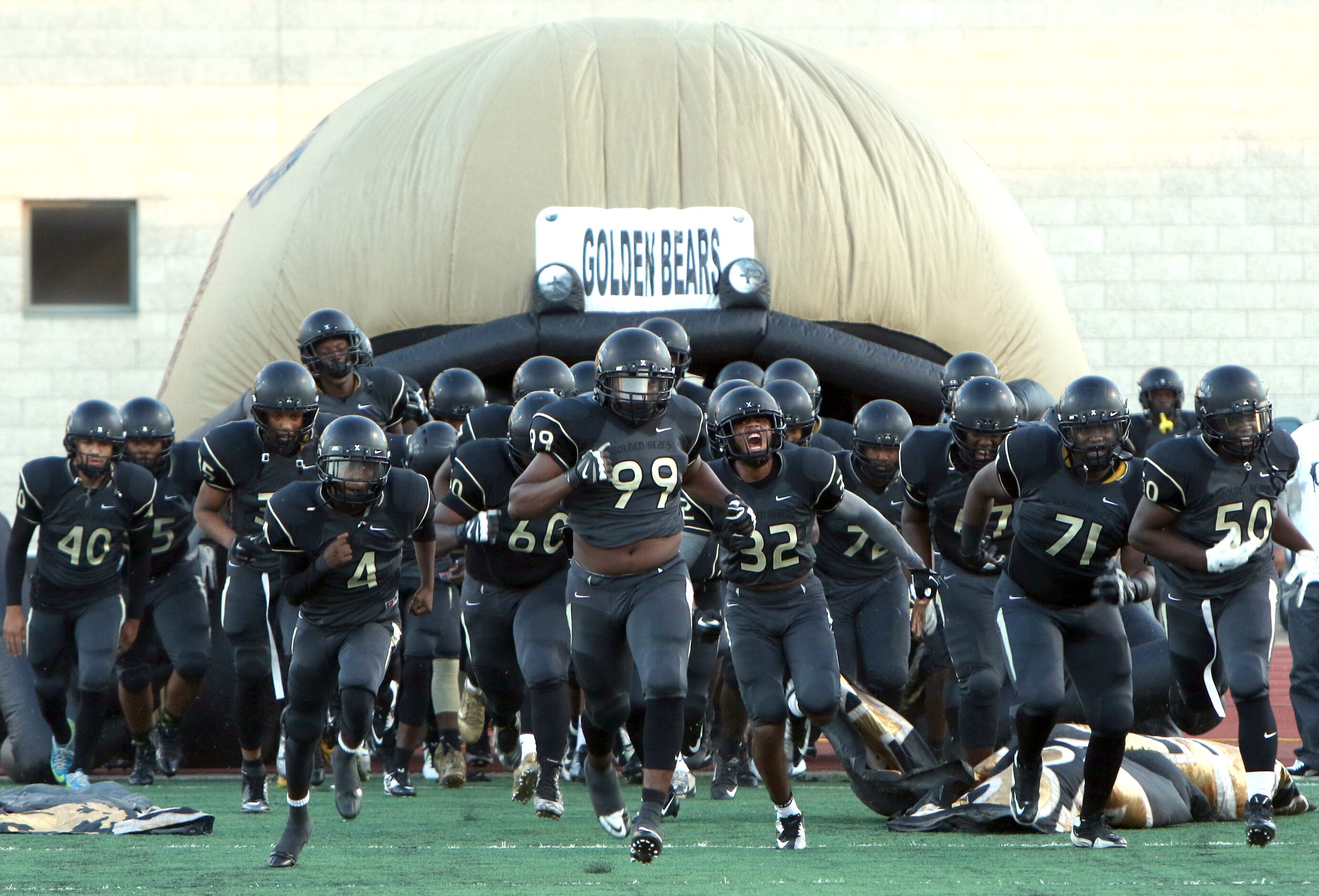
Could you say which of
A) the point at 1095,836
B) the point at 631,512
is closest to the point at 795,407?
the point at 631,512

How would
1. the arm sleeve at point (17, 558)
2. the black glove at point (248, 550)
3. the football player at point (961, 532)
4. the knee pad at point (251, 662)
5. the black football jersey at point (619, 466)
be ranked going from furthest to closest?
the arm sleeve at point (17, 558)
the knee pad at point (251, 662)
the football player at point (961, 532)
the black glove at point (248, 550)
the black football jersey at point (619, 466)

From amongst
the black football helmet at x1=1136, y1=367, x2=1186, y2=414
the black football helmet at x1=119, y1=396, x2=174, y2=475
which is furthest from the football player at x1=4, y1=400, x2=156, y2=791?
the black football helmet at x1=1136, y1=367, x2=1186, y2=414

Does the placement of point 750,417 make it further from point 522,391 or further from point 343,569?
point 522,391

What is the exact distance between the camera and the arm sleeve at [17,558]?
7.34 m

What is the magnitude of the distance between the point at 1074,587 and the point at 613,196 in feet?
18.0

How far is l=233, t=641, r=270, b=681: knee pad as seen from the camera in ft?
22.1

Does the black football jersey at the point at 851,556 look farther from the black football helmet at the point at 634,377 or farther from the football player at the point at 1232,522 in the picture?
the black football helmet at the point at 634,377

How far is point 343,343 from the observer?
7516mm

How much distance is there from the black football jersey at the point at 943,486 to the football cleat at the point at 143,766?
3.52 meters

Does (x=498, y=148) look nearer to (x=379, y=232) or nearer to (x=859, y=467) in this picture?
(x=379, y=232)

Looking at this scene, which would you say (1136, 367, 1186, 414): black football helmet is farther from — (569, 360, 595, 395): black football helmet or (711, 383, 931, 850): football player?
(711, 383, 931, 850): football player

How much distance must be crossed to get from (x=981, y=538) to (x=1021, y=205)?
9.87 metres

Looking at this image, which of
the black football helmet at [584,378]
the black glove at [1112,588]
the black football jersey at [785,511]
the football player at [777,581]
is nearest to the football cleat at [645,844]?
the football player at [777,581]

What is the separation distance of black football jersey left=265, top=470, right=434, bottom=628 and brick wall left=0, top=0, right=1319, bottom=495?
1025 cm
